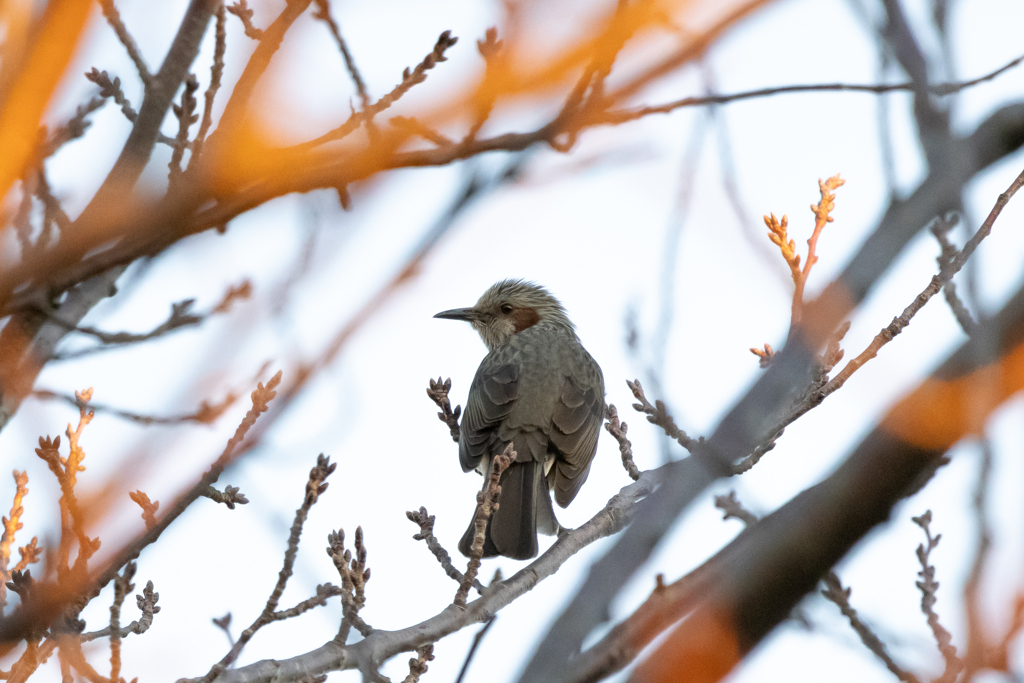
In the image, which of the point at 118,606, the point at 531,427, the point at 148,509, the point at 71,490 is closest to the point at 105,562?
the point at 148,509

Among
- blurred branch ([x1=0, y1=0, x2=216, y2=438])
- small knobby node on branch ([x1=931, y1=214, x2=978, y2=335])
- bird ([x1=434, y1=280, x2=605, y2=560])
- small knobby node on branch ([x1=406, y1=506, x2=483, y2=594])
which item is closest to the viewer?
small knobby node on branch ([x1=931, y1=214, x2=978, y2=335])

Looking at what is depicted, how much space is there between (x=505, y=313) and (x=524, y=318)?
190 millimetres

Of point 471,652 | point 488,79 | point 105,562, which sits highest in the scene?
point 488,79

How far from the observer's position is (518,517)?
6191mm

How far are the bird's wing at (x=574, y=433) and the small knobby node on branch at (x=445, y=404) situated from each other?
746 millimetres

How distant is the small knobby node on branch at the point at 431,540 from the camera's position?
4.47 m

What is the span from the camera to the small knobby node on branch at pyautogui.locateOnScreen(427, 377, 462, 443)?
6.07 m

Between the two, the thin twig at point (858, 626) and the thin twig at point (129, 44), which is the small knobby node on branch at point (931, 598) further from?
the thin twig at point (129, 44)

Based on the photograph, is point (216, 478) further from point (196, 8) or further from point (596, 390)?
point (596, 390)

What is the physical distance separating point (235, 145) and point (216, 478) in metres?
1.26

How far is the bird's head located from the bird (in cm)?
64

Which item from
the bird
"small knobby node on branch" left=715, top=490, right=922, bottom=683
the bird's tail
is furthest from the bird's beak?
"small knobby node on branch" left=715, top=490, right=922, bottom=683

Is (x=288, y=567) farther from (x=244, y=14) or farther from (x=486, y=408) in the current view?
(x=486, y=408)

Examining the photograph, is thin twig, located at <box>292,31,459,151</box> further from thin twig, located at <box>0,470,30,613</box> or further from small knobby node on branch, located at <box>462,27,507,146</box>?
thin twig, located at <box>0,470,30,613</box>
